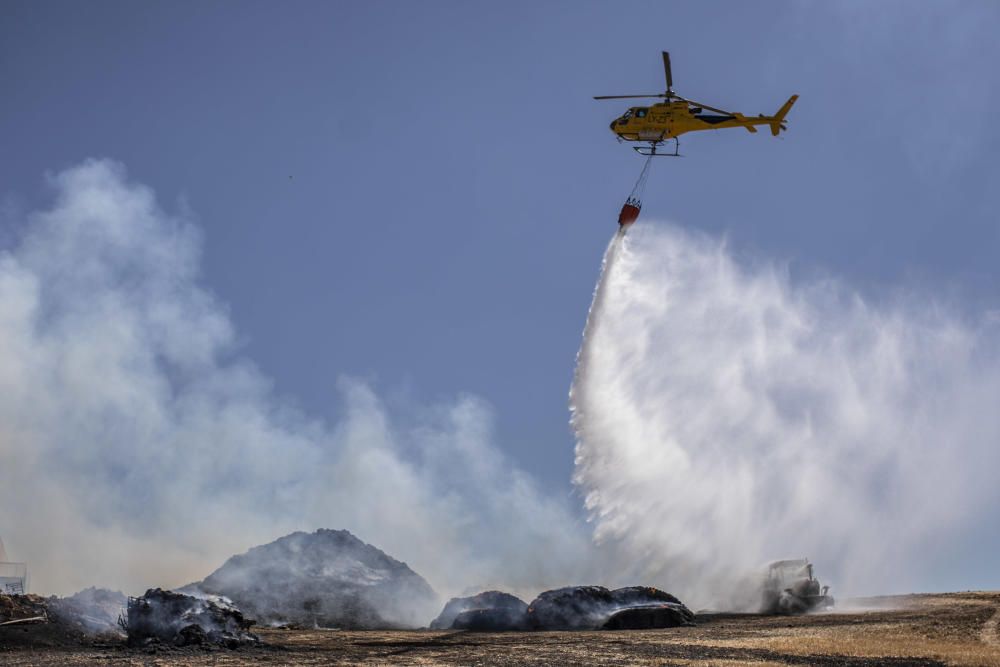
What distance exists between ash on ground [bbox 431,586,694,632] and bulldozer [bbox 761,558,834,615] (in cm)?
1017

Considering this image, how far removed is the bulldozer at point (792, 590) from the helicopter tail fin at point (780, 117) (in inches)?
1193

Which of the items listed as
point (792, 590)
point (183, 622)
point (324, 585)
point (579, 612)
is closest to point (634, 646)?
point (579, 612)

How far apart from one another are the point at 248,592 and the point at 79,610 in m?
19.3

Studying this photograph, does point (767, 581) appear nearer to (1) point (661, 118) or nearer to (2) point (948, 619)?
(2) point (948, 619)

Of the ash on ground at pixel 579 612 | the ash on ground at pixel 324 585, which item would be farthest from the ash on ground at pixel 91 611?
the ash on ground at pixel 579 612

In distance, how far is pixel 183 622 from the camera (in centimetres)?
4669

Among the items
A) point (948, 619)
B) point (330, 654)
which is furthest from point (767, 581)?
point (330, 654)

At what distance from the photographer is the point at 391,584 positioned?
247 feet

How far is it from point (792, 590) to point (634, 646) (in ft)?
87.9

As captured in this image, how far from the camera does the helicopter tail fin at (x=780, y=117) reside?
72.2 meters

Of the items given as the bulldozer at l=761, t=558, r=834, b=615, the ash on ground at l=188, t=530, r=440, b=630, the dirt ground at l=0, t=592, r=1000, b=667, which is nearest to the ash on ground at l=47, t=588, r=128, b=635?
the dirt ground at l=0, t=592, r=1000, b=667

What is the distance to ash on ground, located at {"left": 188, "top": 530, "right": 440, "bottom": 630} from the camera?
227 ft

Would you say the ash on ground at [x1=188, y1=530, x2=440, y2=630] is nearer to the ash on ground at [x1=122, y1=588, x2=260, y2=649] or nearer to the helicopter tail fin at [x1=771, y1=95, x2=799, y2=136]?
the ash on ground at [x1=122, y1=588, x2=260, y2=649]

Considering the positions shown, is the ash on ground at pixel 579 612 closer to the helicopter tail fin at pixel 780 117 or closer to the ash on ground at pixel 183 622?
the ash on ground at pixel 183 622
